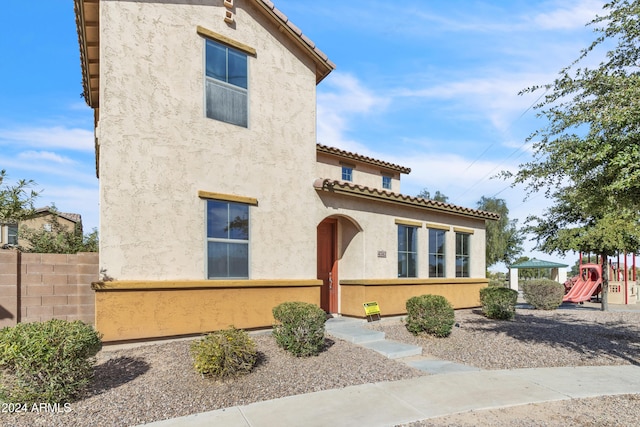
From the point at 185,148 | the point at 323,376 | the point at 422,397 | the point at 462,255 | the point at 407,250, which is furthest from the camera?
the point at 462,255

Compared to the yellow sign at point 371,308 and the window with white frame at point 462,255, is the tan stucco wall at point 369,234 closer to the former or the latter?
the yellow sign at point 371,308

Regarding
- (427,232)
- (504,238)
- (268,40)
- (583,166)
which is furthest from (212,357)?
(504,238)

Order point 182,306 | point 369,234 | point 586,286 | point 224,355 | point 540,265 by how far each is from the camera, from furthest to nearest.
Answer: point 540,265, point 586,286, point 369,234, point 182,306, point 224,355

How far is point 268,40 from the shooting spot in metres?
10.0

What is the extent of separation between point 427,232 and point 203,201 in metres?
8.09

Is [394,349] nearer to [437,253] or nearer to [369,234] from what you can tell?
[369,234]

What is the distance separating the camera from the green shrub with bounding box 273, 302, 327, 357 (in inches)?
294

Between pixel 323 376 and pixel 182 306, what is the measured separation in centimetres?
324

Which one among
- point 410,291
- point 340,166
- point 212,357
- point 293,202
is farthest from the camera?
point 340,166

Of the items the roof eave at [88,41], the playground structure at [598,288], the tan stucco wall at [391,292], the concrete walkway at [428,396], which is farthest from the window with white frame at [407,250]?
the playground structure at [598,288]

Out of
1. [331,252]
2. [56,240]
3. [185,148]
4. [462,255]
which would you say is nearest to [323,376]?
[185,148]

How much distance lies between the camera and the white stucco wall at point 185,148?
7625 mm

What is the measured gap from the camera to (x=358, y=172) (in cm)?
1705

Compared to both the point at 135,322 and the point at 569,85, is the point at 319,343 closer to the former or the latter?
the point at 135,322
